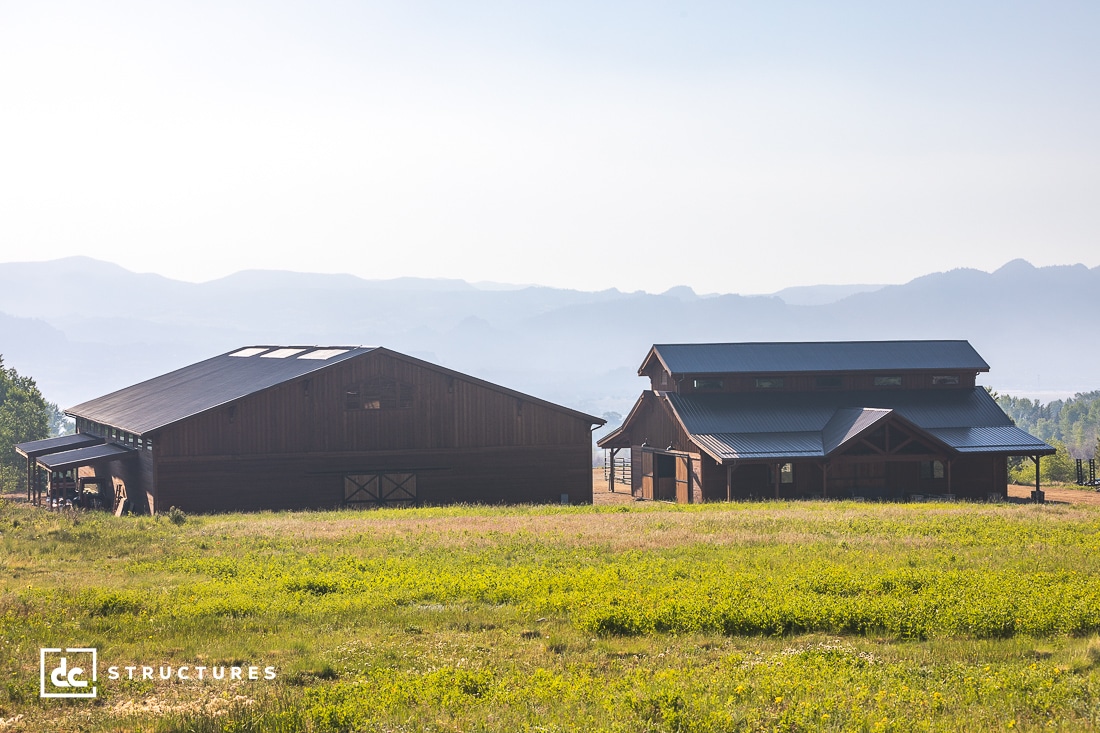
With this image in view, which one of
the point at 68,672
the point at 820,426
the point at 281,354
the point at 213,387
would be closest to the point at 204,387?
the point at 213,387

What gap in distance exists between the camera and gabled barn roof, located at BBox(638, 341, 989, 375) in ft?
188

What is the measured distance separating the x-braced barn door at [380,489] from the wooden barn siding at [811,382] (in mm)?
15913

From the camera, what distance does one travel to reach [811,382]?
2269 inches

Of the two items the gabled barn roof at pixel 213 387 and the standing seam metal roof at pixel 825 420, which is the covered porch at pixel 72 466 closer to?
the gabled barn roof at pixel 213 387

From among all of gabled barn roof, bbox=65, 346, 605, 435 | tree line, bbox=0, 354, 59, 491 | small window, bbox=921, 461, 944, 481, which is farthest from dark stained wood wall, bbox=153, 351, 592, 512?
tree line, bbox=0, 354, 59, 491

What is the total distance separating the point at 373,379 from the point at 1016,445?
31.7 m

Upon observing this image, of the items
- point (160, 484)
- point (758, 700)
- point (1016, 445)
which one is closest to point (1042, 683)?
point (758, 700)

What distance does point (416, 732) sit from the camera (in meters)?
11.5

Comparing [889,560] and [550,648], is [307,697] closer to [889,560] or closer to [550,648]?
[550,648]

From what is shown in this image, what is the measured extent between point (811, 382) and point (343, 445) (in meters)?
25.3

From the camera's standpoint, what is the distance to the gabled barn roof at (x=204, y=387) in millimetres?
47719

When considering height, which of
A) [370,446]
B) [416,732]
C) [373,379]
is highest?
[373,379]

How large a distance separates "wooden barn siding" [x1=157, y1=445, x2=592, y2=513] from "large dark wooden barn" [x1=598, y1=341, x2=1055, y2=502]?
23.4 ft

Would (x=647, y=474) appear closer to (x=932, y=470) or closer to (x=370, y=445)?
(x=932, y=470)
